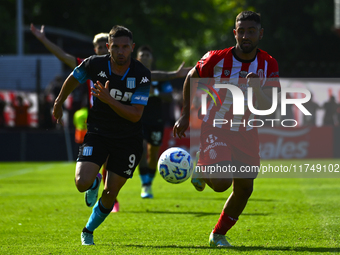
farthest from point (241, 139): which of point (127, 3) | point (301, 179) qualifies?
point (127, 3)

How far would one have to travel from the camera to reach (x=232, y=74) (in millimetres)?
5805

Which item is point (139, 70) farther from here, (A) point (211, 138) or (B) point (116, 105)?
(A) point (211, 138)

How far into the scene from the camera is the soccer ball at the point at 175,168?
684 centimetres

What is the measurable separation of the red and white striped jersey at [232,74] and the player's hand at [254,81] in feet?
0.70

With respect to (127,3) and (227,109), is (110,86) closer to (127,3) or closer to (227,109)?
(227,109)

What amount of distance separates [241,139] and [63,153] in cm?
1522

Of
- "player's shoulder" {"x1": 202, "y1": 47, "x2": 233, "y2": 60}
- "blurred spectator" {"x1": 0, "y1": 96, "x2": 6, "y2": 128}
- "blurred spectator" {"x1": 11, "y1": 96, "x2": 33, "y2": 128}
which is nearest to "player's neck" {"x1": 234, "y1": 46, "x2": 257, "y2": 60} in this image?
"player's shoulder" {"x1": 202, "y1": 47, "x2": 233, "y2": 60}

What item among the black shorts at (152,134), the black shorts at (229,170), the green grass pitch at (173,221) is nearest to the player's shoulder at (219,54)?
the black shorts at (229,170)

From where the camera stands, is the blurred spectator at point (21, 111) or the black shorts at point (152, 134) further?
the blurred spectator at point (21, 111)

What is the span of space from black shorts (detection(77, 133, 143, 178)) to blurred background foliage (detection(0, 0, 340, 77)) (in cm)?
2855

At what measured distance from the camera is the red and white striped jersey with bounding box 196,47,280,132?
577cm

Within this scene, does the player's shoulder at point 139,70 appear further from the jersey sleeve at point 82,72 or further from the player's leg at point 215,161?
the player's leg at point 215,161

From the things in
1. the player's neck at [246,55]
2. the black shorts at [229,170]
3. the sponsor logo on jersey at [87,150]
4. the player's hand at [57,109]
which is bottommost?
the black shorts at [229,170]

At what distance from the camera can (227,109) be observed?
19.1 ft
